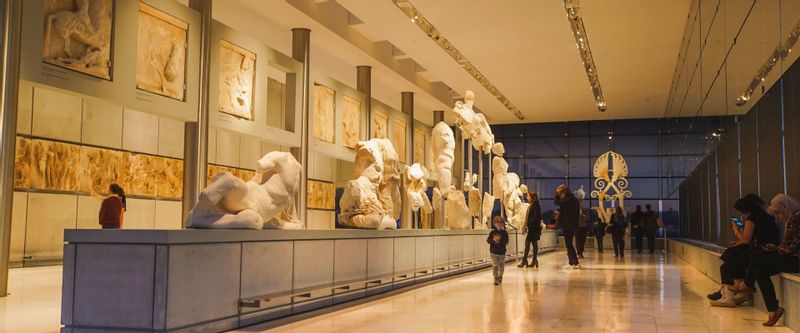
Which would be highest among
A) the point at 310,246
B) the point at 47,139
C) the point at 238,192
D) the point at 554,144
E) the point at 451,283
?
the point at 554,144

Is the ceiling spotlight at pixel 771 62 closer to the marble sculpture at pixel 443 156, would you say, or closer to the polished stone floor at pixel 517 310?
the polished stone floor at pixel 517 310

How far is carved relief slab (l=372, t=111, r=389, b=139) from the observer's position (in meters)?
18.9

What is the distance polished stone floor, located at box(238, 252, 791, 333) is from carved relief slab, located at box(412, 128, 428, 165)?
1188 centimetres

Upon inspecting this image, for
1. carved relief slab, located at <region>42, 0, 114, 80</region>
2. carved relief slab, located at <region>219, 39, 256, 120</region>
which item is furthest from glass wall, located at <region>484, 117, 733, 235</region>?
carved relief slab, located at <region>42, 0, 114, 80</region>

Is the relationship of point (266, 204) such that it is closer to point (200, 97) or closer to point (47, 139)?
point (200, 97)

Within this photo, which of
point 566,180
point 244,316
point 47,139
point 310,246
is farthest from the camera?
point 566,180

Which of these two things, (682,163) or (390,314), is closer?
(390,314)

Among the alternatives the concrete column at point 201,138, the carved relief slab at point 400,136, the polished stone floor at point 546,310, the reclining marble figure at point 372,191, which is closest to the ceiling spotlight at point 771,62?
the polished stone floor at point 546,310

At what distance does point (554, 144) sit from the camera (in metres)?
34.0

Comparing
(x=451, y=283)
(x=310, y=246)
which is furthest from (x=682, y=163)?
(x=310, y=246)

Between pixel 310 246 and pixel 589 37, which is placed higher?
pixel 589 37

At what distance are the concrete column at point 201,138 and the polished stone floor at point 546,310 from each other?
3853mm

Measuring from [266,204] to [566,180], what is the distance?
93.7ft

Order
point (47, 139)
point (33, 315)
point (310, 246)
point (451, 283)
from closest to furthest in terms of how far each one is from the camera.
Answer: point (33, 315) → point (310, 246) → point (451, 283) → point (47, 139)
